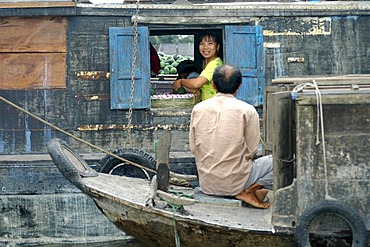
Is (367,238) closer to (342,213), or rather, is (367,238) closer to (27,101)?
(342,213)

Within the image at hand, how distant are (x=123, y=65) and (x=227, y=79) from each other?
296 cm

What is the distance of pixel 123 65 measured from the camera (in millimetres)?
10258

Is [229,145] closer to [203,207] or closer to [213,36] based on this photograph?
[203,207]

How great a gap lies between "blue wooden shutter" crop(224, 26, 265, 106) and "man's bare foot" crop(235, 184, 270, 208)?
2.95 m

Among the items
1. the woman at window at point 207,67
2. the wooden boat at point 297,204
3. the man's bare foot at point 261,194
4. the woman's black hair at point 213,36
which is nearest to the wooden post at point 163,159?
the wooden boat at point 297,204

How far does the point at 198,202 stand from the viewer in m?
7.51

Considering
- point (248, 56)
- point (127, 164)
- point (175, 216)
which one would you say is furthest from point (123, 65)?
point (175, 216)

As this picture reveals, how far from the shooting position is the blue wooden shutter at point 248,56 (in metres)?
10.4

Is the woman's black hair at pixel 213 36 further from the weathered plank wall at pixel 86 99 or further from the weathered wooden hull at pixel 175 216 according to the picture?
the weathered wooden hull at pixel 175 216

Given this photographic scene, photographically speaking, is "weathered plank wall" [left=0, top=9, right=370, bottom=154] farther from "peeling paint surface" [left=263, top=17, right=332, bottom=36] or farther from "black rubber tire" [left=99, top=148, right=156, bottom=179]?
"black rubber tire" [left=99, top=148, right=156, bottom=179]

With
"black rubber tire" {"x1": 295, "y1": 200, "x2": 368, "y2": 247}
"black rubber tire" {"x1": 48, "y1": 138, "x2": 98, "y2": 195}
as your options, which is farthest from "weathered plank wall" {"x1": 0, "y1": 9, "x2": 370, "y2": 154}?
"black rubber tire" {"x1": 295, "y1": 200, "x2": 368, "y2": 247}

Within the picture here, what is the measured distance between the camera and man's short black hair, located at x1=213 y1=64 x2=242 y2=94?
7.51 m

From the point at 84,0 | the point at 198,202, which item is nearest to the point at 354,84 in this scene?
the point at 198,202

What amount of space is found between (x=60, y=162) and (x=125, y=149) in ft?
6.64
